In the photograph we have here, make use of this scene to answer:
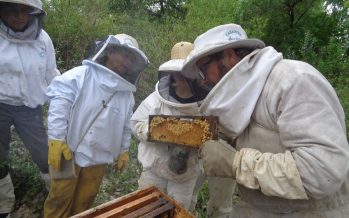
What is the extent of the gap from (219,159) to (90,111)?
149 centimetres

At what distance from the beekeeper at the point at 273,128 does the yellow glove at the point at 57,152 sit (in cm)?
141

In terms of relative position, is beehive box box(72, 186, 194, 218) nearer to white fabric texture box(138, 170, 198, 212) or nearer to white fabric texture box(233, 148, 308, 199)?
white fabric texture box(233, 148, 308, 199)

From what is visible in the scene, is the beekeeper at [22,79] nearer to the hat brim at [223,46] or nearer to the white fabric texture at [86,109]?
the white fabric texture at [86,109]

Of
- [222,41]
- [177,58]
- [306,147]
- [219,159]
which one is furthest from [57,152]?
[306,147]

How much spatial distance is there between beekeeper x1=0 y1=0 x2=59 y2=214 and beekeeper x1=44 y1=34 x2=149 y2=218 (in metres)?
0.47

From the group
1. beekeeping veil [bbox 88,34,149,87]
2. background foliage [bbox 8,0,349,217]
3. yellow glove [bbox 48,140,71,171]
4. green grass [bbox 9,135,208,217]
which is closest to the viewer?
yellow glove [bbox 48,140,71,171]

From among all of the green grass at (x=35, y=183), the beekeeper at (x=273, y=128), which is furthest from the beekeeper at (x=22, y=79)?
the beekeeper at (x=273, y=128)

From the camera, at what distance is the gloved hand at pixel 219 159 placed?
1797mm

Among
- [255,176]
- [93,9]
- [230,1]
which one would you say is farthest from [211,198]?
[230,1]

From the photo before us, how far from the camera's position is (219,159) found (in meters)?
1.81

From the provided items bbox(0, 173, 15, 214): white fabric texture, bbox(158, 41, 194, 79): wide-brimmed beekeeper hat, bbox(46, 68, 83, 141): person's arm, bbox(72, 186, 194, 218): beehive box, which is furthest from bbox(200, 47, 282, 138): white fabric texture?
bbox(0, 173, 15, 214): white fabric texture

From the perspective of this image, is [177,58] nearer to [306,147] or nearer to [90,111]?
[90,111]

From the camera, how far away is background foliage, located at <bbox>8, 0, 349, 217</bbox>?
280 inches

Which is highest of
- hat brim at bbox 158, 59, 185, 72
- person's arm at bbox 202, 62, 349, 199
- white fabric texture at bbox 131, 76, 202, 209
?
hat brim at bbox 158, 59, 185, 72
